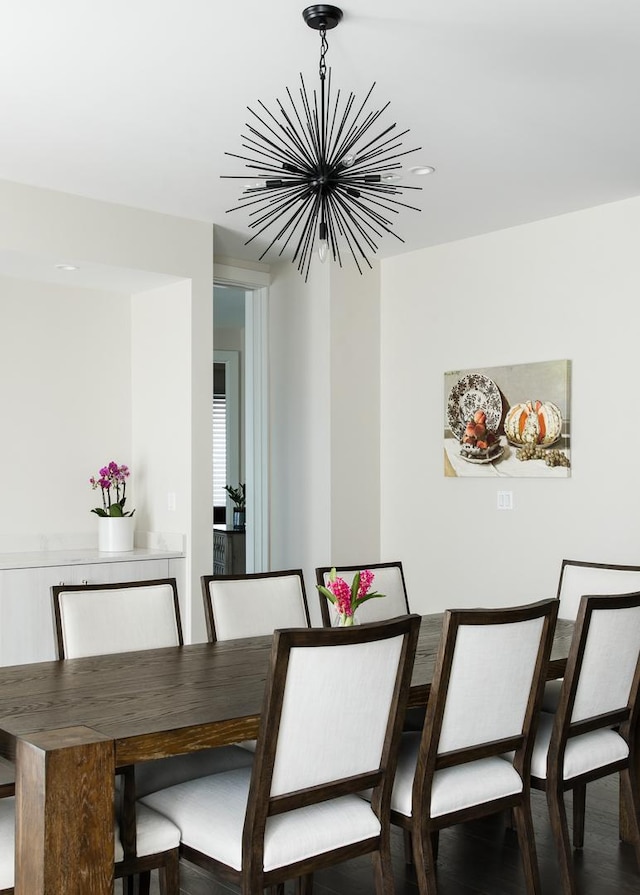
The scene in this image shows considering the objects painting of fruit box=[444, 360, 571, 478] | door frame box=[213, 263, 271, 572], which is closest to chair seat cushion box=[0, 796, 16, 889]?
painting of fruit box=[444, 360, 571, 478]

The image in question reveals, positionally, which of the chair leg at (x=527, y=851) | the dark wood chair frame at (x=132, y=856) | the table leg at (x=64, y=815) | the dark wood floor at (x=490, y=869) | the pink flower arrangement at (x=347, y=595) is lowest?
the dark wood floor at (x=490, y=869)

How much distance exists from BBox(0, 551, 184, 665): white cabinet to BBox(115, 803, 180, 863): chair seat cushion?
2.39 meters

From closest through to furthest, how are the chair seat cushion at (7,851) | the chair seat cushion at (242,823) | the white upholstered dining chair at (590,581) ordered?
the chair seat cushion at (7,851)
the chair seat cushion at (242,823)
the white upholstered dining chair at (590,581)

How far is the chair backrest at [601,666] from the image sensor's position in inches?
109

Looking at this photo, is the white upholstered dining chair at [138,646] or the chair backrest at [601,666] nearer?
the white upholstered dining chair at [138,646]

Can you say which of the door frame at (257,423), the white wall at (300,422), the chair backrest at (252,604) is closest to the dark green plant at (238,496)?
the door frame at (257,423)

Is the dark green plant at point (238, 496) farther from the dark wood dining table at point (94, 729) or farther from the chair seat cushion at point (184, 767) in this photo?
the chair seat cushion at point (184, 767)

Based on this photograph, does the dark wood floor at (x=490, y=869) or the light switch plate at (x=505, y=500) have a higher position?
the light switch plate at (x=505, y=500)

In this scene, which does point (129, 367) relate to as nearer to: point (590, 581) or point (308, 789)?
point (590, 581)

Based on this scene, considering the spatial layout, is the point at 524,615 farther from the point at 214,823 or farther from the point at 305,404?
the point at 305,404

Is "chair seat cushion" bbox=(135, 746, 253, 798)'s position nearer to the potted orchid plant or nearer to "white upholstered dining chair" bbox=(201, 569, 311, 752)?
"white upholstered dining chair" bbox=(201, 569, 311, 752)

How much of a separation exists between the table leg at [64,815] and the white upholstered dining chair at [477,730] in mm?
862

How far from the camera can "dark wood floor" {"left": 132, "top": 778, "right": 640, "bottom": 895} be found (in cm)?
291

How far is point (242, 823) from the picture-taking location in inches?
88.4
